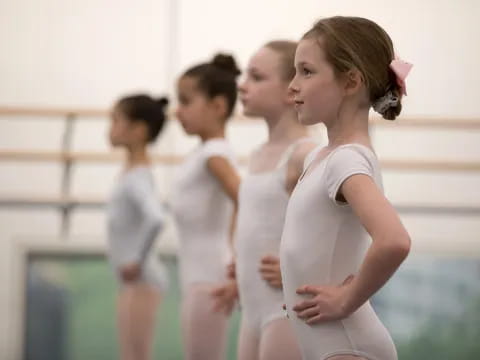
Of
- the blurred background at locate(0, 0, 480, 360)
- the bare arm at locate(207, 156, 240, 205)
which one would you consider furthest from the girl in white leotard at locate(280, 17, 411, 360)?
the blurred background at locate(0, 0, 480, 360)

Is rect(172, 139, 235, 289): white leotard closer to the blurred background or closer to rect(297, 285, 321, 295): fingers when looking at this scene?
rect(297, 285, 321, 295): fingers

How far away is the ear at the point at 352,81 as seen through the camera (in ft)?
5.16

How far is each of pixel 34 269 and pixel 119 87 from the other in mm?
755

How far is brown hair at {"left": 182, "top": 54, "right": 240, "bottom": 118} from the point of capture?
2760 mm

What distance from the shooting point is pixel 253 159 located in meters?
2.17

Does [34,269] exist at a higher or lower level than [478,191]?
lower

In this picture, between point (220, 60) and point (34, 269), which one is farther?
point (34, 269)

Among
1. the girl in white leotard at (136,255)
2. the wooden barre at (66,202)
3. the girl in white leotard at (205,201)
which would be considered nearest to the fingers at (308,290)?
the girl in white leotard at (205,201)

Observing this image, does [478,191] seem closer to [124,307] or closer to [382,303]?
[382,303]

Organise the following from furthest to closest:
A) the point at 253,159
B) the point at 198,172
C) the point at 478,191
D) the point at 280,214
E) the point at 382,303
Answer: the point at 478,191 → the point at 382,303 → the point at 198,172 → the point at 253,159 → the point at 280,214

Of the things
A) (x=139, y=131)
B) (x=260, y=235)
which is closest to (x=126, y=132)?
(x=139, y=131)

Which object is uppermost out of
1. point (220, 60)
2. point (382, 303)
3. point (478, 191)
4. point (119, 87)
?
point (220, 60)

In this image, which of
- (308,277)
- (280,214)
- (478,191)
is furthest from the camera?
(478,191)

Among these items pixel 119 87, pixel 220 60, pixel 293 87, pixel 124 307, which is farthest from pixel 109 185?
pixel 293 87
